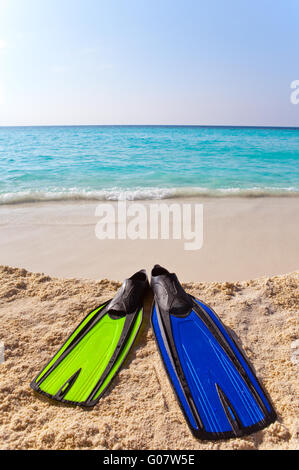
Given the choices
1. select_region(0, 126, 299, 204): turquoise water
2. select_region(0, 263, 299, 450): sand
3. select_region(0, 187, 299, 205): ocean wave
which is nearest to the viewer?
select_region(0, 263, 299, 450): sand

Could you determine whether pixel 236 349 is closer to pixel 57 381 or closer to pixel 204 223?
pixel 57 381

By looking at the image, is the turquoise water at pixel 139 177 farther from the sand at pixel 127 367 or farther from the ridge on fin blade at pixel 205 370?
the ridge on fin blade at pixel 205 370

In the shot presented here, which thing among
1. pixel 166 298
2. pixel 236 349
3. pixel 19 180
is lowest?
pixel 236 349

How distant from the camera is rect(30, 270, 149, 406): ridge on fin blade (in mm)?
1706

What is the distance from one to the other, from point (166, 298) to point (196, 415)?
35.7 inches

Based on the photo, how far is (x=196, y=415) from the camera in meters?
1.54

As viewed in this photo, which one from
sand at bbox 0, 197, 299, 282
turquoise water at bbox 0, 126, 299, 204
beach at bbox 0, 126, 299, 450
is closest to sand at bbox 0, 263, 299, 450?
beach at bbox 0, 126, 299, 450

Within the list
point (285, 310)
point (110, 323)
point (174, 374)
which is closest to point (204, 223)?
point (285, 310)

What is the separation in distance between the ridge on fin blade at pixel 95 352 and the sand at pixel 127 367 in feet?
0.19

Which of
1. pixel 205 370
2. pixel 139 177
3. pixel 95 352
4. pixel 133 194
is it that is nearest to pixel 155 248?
pixel 95 352

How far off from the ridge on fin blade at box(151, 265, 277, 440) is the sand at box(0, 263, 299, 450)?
5cm

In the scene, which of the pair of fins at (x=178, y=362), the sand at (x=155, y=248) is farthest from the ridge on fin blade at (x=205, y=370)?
the sand at (x=155, y=248)

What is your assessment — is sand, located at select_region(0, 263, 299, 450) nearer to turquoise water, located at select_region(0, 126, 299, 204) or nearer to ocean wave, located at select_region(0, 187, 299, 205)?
ocean wave, located at select_region(0, 187, 299, 205)

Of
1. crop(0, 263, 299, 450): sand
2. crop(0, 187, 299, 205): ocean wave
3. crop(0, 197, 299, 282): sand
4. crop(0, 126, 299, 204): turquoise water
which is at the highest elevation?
crop(0, 126, 299, 204): turquoise water
